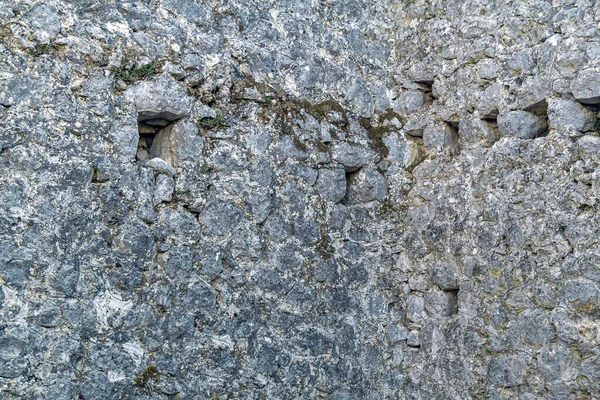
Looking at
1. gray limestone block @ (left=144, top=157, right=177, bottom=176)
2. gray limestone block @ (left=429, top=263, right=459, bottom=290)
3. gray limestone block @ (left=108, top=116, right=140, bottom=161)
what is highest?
gray limestone block @ (left=108, top=116, right=140, bottom=161)

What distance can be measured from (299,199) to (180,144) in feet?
2.88

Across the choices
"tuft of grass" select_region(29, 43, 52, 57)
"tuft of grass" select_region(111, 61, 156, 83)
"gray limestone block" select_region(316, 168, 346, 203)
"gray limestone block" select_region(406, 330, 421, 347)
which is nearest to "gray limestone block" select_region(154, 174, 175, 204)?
"tuft of grass" select_region(111, 61, 156, 83)

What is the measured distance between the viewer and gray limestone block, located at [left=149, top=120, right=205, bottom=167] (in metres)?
4.24

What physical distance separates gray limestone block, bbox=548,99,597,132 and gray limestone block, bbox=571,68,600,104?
55 millimetres

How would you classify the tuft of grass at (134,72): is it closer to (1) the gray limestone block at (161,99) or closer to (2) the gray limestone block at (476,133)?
(1) the gray limestone block at (161,99)

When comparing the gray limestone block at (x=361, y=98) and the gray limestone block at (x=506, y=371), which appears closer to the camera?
the gray limestone block at (x=506, y=371)

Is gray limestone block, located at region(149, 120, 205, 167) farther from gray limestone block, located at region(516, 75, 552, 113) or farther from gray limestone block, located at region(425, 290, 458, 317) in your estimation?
gray limestone block, located at region(516, 75, 552, 113)

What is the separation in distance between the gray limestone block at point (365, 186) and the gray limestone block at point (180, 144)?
119 cm

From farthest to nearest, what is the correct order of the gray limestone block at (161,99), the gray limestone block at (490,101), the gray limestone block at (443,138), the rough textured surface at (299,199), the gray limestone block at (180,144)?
the gray limestone block at (443,138) < the gray limestone block at (490,101) < the gray limestone block at (180,144) < the gray limestone block at (161,99) < the rough textured surface at (299,199)

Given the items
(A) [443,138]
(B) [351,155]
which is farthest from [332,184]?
(A) [443,138]

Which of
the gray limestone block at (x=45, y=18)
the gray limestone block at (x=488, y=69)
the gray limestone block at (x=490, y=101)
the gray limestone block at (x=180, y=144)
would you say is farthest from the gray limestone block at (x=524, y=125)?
the gray limestone block at (x=45, y=18)

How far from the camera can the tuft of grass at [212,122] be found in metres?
4.34

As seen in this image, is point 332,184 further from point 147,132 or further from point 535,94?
point 535,94

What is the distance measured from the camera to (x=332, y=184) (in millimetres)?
4797
